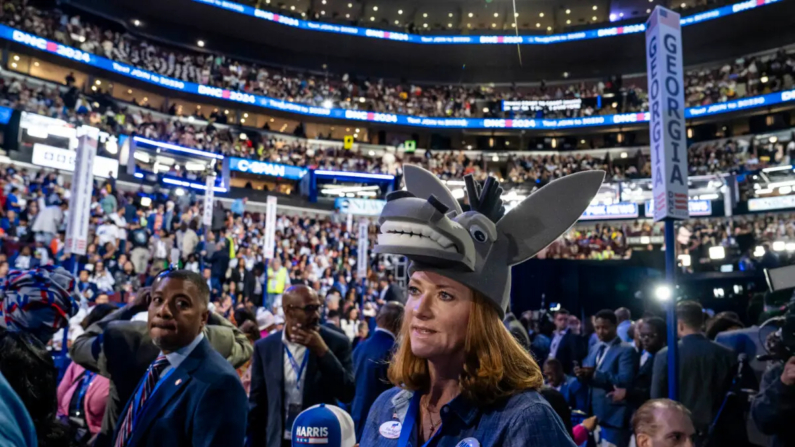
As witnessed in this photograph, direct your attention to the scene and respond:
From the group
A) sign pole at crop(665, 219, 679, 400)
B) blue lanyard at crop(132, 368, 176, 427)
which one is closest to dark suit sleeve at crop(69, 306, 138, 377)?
blue lanyard at crop(132, 368, 176, 427)

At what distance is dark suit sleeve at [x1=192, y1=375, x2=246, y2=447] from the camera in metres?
2.18

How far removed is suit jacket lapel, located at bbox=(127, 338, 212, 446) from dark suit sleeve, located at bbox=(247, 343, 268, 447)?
4.30 feet

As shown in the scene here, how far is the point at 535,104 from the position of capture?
32.6 meters

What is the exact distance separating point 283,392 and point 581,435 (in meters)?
1.73

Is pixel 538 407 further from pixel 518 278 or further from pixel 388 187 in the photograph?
pixel 388 187

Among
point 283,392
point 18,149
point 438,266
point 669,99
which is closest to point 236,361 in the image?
point 283,392

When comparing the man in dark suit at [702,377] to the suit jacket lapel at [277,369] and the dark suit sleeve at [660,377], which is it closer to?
the dark suit sleeve at [660,377]

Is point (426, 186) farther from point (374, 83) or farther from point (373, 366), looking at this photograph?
point (374, 83)

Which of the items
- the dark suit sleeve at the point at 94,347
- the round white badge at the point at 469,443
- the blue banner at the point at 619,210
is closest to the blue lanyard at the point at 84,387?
the dark suit sleeve at the point at 94,347

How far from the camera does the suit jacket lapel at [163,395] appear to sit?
221cm

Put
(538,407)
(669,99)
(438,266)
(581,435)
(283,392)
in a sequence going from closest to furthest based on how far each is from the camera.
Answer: (538,407) → (438,266) → (581,435) → (669,99) → (283,392)

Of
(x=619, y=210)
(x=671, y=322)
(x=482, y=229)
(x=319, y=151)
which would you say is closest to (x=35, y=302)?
(x=482, y=229)

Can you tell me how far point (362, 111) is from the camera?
3158cm

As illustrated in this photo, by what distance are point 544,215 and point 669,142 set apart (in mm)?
1845
